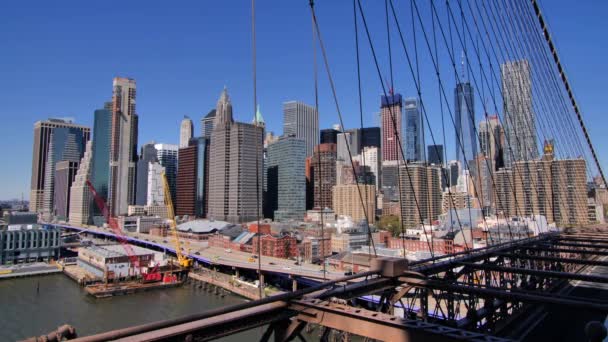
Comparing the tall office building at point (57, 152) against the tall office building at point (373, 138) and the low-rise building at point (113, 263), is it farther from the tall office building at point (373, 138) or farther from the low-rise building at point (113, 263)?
the tall office building at point (373, 138)

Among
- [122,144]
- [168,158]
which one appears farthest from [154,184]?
[168,158]

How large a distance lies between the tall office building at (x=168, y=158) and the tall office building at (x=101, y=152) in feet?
63.3

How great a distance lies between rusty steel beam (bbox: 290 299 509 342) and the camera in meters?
2.41

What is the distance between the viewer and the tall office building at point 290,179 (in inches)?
3381

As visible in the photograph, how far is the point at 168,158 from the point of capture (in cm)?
13562

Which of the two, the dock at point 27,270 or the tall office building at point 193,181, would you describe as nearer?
the dock at point 27,270

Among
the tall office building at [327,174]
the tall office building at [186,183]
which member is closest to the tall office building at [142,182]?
the tall office building at [186,183]

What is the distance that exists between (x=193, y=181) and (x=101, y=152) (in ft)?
104

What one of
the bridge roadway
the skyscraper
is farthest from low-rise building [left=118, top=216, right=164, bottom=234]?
the skyscraper

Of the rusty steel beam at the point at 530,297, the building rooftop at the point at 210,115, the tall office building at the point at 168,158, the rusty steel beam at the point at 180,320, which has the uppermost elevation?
the building rooftop at the point at 210,115

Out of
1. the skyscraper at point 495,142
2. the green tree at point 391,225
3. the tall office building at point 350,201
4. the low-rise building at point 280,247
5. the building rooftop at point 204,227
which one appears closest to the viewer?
the skyscraper at point 495,142

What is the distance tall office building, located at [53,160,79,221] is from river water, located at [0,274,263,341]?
92.1 meters

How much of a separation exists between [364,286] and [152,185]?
413 feet

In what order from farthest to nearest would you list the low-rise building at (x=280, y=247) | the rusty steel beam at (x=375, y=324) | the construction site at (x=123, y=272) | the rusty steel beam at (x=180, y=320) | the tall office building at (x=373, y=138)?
the tall office building at (x=373, y=138) → the low-rise building at (x=280, y=247) → the construction site at (x=123, y=272) → the rusty steel beam at (x=375, y=324) → the rusty steel beam at (x=180, y=320)
